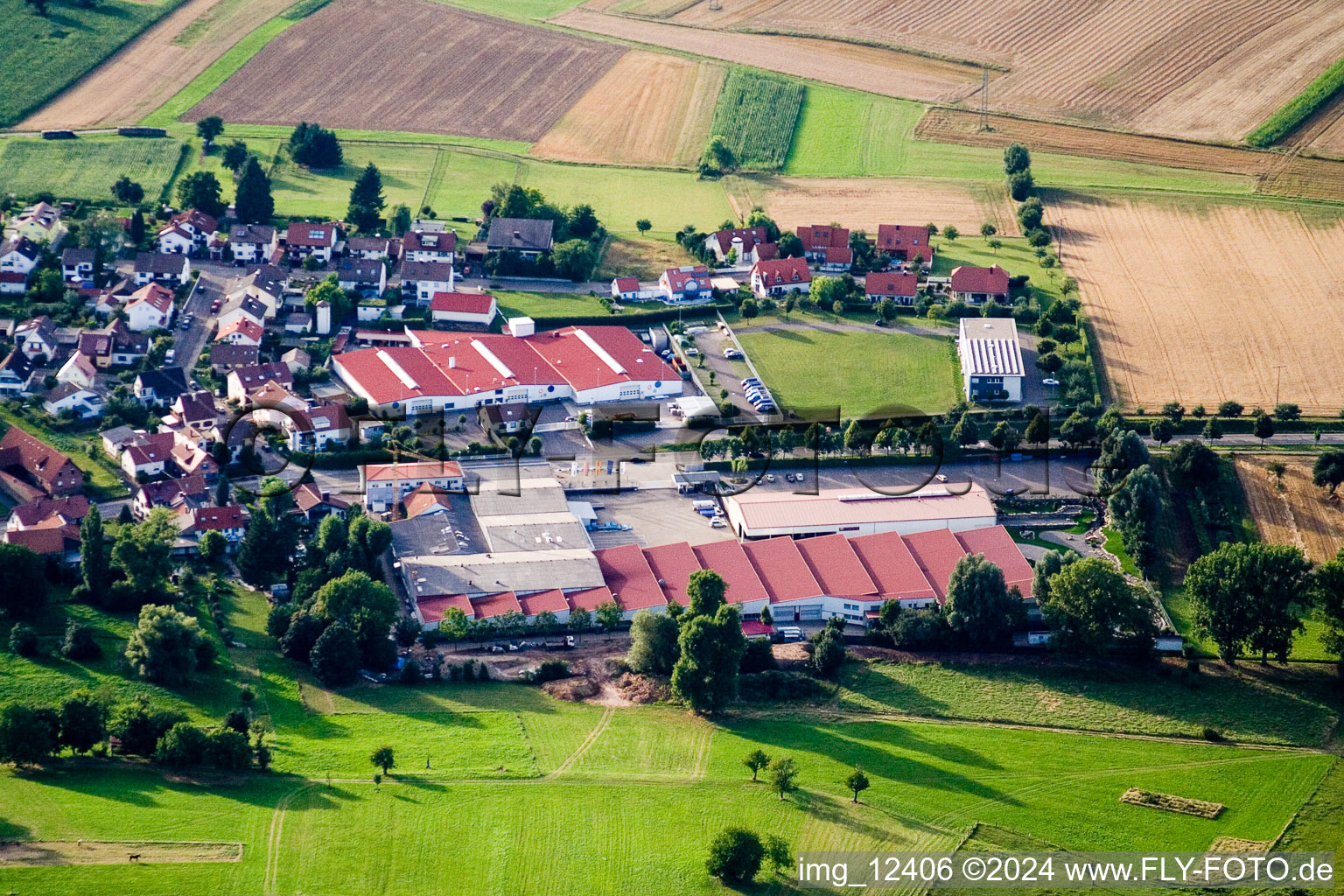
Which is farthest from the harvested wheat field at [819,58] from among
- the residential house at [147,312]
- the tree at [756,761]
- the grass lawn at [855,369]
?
the tree at [756,761]

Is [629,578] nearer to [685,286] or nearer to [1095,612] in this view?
[1095,612]

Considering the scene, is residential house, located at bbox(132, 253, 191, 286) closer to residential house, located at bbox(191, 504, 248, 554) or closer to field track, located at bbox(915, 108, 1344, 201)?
residential house, located at bbox(191, 504, 248, 554)

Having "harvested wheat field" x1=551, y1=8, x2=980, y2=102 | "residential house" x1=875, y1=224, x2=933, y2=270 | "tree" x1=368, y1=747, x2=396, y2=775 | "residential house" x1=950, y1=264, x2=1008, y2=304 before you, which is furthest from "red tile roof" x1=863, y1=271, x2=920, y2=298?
"tree" x1=368, y1=747, x2=396, y2=775

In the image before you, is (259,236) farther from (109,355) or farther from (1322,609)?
(1322,609)

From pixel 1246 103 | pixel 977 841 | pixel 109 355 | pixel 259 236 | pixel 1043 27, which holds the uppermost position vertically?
pixel 1043 27

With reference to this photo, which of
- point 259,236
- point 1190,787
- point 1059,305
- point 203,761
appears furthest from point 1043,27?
point 203,761

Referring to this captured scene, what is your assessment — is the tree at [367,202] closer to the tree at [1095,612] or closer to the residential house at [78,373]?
the residential house at [78,373]

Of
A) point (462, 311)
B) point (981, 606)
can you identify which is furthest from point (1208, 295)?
point (462, 311)
